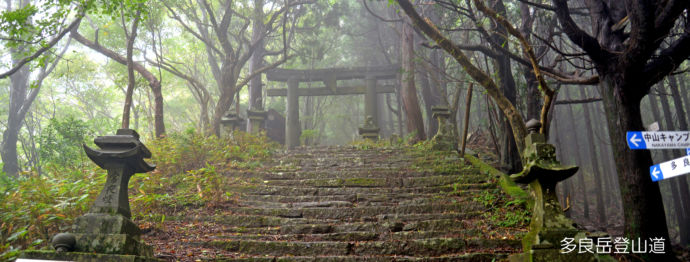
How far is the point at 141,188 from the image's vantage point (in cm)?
603

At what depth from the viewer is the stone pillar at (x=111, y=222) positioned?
3.24 metres

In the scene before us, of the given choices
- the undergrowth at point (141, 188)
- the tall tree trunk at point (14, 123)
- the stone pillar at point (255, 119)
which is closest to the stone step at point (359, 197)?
the undergrowth at point (141, 188)

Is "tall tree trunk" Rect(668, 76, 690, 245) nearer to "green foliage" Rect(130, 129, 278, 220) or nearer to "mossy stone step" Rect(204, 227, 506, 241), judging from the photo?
"mossy stone step" Rect(204, 227, 506, 241)

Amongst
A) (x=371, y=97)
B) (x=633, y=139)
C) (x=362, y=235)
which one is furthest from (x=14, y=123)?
(x=633, y=139)

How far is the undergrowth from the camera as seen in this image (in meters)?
4.32

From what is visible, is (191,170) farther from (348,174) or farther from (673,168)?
(673,168)

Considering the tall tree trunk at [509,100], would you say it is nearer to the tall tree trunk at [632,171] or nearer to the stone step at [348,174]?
the stone step at [348,174]

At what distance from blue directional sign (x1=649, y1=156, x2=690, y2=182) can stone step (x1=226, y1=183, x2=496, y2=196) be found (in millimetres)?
3274

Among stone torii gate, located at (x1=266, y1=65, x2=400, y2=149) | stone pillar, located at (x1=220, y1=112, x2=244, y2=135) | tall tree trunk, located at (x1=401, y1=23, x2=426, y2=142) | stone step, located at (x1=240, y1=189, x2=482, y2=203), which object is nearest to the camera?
stone step, located at (x1=240, y1=189, x2=482, y2=203)

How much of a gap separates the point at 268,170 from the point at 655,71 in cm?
678

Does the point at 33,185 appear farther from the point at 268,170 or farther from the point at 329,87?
the point at 329,87

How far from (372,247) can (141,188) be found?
415 cm

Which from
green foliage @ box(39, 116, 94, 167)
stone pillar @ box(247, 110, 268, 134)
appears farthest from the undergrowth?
stone pillar @ box(247, 110, 268, 134)

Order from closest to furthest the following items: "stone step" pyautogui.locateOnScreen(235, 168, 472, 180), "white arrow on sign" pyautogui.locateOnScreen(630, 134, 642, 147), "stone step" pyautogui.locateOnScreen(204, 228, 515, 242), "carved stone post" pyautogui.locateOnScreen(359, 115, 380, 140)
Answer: "white arrow on sign" pyautogui.locateOnScreen(630, 134, 642, 147) → "stone step" pyautogui.locateOnScreen(204, 228, 515, 242) → "stone step" pyautogui.locateOnScreen(235, 168, 472, 180) → "carved stone post" pyautogui.locateOnScreen(359, 115, 380, 140)
